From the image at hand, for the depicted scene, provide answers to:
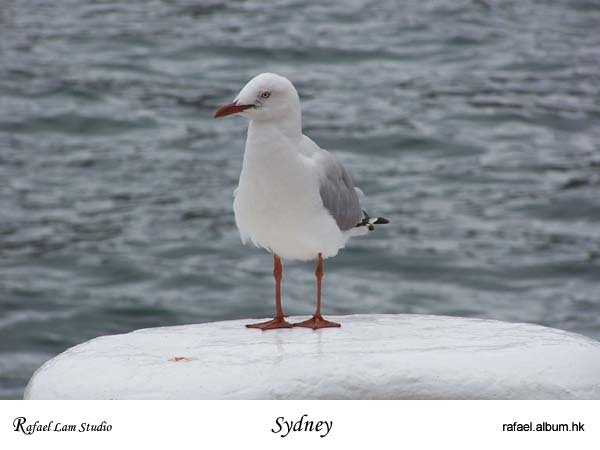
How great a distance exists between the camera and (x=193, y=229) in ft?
49.0

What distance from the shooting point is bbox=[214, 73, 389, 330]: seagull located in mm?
6629

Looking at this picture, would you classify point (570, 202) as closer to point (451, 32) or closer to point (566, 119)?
point (566, 119)

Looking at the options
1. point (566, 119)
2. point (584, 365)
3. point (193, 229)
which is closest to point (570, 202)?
point (566, 119)

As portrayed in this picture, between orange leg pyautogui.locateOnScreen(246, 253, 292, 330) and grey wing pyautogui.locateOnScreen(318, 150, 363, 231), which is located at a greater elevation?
grey wing pyautogui.locateOnScreen(318, 150, 363, 231)

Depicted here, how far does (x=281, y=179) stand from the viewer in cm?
669

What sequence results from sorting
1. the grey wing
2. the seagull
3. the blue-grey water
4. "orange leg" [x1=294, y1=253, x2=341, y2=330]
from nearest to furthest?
1. the seagull
2. the grey wing
3. "orange leg" [x1=294, y1=253, x2=341, y2=330]
4. the blue-grey water

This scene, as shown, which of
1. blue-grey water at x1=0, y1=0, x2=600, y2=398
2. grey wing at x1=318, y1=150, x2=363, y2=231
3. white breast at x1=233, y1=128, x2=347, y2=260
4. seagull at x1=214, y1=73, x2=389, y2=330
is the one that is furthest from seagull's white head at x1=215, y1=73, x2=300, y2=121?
blue-grey water at x1=0, y1=0, x2=600, y2=398

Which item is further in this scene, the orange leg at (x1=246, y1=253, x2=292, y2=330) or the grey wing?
the orange leg at (x1=246, y1=253, x2=292, y2=330)

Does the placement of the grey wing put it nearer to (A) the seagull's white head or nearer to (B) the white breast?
(B) the white breast

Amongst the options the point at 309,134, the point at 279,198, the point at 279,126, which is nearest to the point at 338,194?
the point at 279,198

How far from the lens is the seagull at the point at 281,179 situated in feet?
21.7

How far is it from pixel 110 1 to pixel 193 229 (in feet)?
34.7

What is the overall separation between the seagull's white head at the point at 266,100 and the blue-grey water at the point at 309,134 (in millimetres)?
6492

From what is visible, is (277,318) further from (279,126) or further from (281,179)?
(279,126)
